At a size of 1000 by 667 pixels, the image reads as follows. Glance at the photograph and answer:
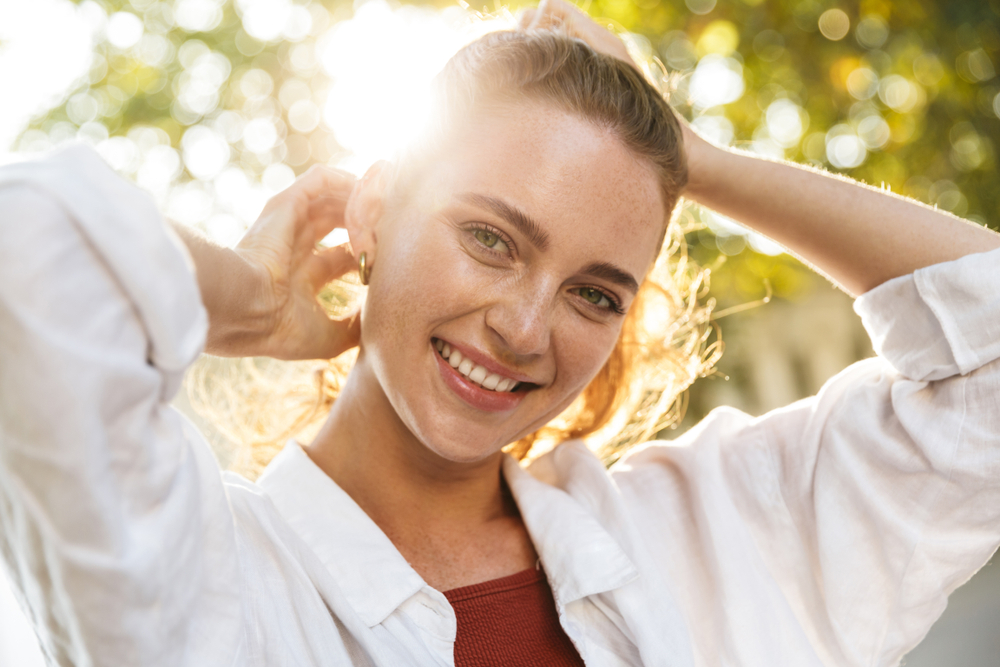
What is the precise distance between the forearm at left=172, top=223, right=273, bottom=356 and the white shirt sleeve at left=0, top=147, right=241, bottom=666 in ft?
0.95

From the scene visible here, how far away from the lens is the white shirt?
2.42 feet

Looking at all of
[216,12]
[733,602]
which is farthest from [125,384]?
[216,12]

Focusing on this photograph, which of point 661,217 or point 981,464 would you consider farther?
point 661,217

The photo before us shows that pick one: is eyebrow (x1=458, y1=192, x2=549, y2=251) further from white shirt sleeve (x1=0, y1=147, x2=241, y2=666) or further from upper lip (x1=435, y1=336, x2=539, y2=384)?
white shirt sleeve (x1=0, y1=147, x2=241, y2=666)

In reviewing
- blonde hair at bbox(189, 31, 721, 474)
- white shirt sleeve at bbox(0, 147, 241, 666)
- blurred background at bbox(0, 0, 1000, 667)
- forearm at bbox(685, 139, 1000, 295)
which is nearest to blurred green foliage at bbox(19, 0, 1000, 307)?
blurred background at bbox(0, 0, 1000, 667)

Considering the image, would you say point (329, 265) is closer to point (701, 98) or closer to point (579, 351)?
point (579, 351)

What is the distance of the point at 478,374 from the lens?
153 cm

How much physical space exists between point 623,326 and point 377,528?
→ 3.25 ft

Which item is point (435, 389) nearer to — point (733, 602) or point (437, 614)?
point (437, 614)

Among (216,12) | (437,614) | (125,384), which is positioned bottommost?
(216,12)

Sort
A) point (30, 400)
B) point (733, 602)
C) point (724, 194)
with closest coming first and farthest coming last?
point (30, 400)
point (733, 602)
point (724, 194)

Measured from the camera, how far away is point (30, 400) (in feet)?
2.36

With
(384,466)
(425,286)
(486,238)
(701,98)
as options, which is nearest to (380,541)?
(384,466)

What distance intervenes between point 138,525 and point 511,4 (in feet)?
13.4
